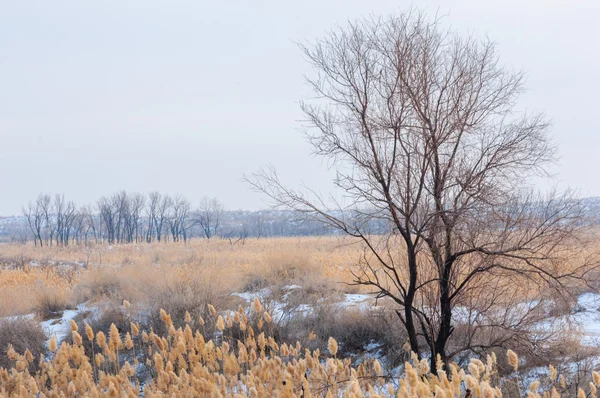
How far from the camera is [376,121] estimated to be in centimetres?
770

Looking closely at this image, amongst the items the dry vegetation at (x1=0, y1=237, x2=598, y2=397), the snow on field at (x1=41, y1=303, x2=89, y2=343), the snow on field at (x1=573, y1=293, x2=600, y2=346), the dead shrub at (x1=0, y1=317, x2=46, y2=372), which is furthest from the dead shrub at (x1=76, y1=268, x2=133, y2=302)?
the snow on field at (x1=573, y1=293, x2=600, y2=346)

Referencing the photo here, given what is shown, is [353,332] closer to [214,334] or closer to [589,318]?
[214,334]

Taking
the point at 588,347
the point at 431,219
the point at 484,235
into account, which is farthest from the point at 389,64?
the point at 588,347

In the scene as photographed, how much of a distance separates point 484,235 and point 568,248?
1108 mm

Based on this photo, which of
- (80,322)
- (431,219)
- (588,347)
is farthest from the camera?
(80,322)

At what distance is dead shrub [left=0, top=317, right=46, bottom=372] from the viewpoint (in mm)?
10375

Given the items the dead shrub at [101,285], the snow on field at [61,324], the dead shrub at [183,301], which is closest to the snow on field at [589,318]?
the dead shrub at [183,301]

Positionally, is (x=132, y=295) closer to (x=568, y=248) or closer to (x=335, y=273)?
(x=335, y=273)

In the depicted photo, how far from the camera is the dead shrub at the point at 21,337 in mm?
10375

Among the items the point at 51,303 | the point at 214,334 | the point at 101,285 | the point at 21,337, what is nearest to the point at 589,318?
the point at 214,334

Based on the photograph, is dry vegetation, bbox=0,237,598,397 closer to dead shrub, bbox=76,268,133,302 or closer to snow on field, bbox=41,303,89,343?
dead shrub, bbox=76,268,133,302

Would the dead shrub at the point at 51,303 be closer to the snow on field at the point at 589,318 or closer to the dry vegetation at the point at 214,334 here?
the dry vegetation at the point at 214,334

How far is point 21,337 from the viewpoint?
1058cm

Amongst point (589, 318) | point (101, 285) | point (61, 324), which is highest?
point (101, 285)
